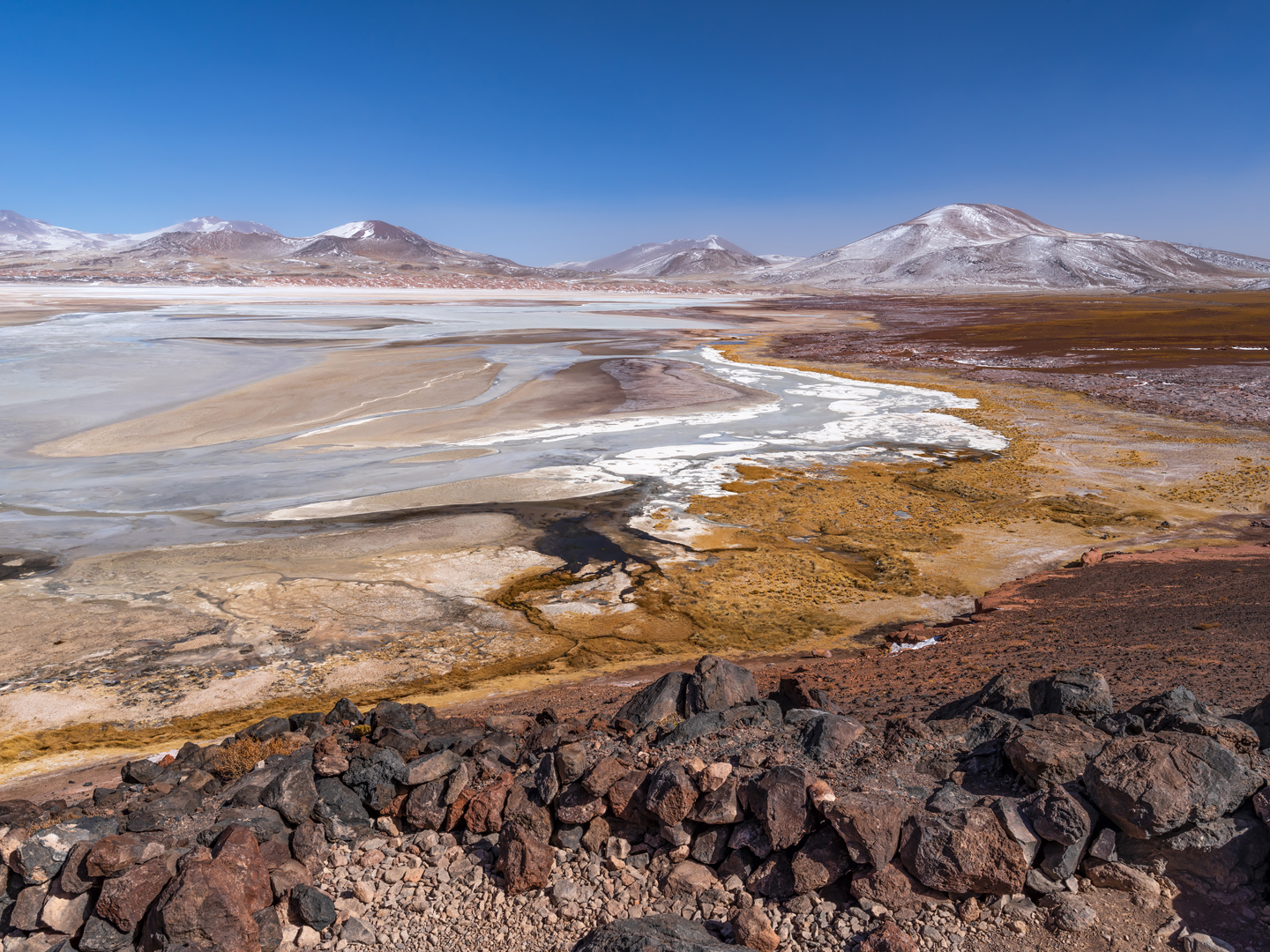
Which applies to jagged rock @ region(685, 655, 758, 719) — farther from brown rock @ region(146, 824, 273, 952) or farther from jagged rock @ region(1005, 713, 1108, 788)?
brown rock @ region(146, 824, 273, 952)

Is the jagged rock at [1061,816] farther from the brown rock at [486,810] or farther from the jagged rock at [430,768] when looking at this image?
the jagged rock at [430,768]

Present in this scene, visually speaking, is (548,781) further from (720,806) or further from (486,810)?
(720,806)

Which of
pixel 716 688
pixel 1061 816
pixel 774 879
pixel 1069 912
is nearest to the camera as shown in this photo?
pixel 1069 912

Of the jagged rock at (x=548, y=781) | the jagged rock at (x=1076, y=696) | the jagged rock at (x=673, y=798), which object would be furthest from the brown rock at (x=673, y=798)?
the jagged rock at (x=1076, y=696)

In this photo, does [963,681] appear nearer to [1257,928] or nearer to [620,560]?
[1257,928]

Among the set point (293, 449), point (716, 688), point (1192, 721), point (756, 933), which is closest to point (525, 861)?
point (756, 933)

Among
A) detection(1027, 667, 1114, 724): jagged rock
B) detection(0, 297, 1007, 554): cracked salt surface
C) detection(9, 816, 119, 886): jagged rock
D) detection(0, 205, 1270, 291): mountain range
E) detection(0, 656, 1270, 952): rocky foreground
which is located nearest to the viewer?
detection(0, 656, 1270, 952): rocky foreground

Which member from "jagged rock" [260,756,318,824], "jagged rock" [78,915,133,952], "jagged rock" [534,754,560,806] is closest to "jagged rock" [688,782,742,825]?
"jagged rock" [534,754,560,806]
